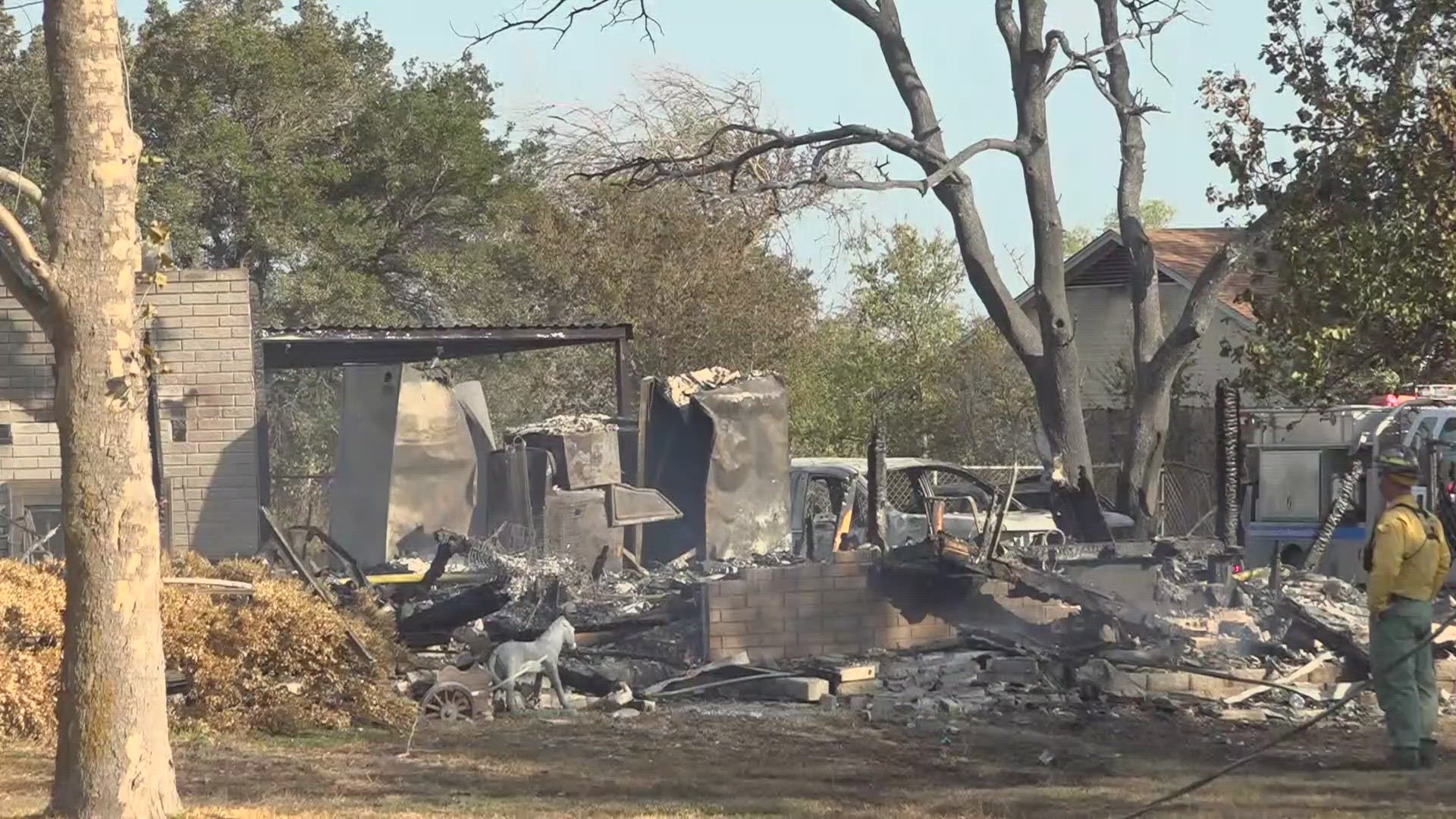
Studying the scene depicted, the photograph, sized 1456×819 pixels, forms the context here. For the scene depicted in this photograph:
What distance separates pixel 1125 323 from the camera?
34281 mm

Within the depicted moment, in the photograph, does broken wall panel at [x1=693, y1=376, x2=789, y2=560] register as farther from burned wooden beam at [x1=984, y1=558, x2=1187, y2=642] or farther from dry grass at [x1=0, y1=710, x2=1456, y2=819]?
dry grass at [x1=0, y1=710, x2=1456, y2=819]

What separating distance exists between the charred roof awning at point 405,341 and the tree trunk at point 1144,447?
212 inches

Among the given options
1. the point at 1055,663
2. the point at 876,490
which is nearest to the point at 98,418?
the point at 1055,663

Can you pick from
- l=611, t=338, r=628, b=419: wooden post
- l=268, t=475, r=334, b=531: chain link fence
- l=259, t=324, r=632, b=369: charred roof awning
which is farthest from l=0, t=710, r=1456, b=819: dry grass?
l=268, t=475, r=334, b=531: chain link fence

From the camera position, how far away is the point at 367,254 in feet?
102

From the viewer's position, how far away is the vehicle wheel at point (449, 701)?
420 inches

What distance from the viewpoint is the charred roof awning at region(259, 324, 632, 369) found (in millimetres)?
18141

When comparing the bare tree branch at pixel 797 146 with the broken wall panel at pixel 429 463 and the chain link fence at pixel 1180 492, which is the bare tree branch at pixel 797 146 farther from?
the chain link fence at pixel 1180 492

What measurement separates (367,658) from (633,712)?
1603mm

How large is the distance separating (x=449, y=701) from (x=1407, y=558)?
209 inches

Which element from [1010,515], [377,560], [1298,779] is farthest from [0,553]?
[1298,779]

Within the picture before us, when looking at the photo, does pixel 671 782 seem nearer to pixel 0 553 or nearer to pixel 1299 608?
pixel 1299 608

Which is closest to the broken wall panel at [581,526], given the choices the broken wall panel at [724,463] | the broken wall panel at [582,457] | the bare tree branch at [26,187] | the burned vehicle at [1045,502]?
the broken wall panel at [582,457]

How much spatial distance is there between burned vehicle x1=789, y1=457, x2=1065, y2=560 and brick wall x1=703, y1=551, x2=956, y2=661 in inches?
128
